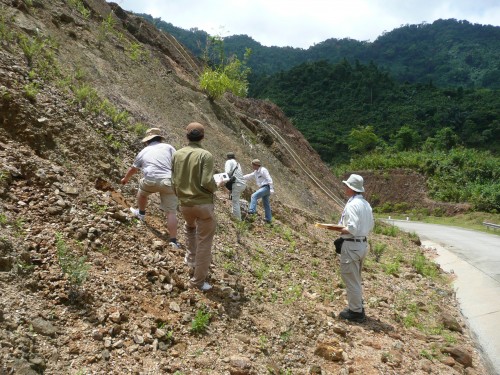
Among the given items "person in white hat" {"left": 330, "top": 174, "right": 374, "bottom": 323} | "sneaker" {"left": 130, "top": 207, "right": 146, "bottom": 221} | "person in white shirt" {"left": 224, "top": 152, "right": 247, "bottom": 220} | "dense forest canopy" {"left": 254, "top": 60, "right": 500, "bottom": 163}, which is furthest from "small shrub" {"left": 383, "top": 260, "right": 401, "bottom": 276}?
"dense forest canopy" {"left": 254, "top": 60, "right": 500, "bottom": 163}

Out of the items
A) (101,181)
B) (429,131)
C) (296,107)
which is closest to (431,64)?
(296,107)

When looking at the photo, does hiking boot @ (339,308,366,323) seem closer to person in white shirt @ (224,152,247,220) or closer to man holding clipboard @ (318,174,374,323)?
man holding clipboard @ (318,174,374,323)

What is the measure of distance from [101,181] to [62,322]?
8.99 feet

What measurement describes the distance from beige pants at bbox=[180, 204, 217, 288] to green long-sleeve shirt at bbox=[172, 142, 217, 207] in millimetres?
87

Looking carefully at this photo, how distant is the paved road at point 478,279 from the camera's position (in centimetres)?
673

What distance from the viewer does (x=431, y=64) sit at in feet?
351

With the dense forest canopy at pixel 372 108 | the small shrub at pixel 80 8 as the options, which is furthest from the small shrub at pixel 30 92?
the dense forest canopy at pixel 372 108

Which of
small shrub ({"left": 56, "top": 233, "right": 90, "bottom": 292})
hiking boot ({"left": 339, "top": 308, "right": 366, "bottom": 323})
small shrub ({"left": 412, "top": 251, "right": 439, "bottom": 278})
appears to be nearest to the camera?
small shrub ({"left": 56, "top": 233, "right": 90, "bottom": 292})

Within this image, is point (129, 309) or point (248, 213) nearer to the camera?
point (129, 309)

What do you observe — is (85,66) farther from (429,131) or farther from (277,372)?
(429,131)

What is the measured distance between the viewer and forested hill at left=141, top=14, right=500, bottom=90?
9494 centimetres

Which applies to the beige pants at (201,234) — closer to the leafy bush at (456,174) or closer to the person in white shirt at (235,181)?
the person in white shirt at (235,181)

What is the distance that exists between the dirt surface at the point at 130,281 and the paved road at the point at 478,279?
0.90 feet

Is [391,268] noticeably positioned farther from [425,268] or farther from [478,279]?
[478,279]
